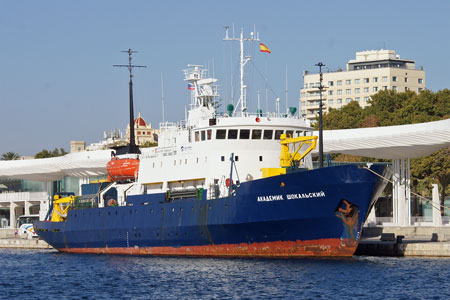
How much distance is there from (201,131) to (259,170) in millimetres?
4096

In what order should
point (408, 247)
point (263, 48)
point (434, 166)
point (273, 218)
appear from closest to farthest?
1. point (273, 218)
2. point (408, 247)
3. point (263, 48)
4. point (434, 166)

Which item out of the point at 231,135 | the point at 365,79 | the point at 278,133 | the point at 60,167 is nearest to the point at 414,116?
the point at 60,167

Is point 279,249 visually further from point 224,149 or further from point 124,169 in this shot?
point 124,169

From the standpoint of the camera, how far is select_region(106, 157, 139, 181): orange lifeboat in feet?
179

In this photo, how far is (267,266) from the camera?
39.0m

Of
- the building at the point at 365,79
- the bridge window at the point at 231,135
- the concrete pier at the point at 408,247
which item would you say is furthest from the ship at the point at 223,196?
the building at the point at 365,79

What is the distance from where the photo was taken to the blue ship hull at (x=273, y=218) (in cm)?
3922

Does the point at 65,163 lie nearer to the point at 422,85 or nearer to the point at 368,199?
the point at 368,199

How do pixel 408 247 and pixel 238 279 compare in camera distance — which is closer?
pixel 238 279

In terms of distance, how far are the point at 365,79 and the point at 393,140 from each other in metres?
98.8

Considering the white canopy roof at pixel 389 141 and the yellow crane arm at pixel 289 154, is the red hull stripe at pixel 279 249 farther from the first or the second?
the white canopy roof at pixel 389 141

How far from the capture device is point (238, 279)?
118 ft

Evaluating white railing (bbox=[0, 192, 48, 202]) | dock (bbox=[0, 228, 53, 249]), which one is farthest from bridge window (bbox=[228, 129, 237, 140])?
white railing (bbox=[0, 192, 48, 202])

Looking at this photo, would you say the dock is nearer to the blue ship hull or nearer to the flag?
the blue ship hull
